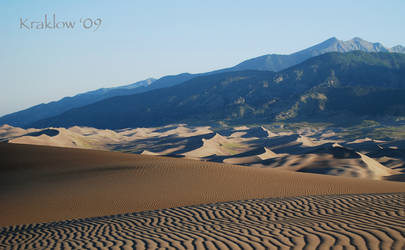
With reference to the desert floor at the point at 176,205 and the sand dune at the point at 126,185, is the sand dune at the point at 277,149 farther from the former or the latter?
the desert floor at the point at 176,205

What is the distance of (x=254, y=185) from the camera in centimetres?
1950

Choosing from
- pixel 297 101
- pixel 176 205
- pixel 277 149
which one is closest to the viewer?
pixel 176 205

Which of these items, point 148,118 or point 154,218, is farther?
point 148,118

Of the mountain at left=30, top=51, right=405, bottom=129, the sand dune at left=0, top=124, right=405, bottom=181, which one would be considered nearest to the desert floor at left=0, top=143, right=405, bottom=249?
the sand dune at left=0, top=124, right=405, bottom=181

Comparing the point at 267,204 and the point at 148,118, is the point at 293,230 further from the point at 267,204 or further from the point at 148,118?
the point at 148,118

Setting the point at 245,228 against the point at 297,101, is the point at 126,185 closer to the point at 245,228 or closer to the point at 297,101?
the point at 245,228

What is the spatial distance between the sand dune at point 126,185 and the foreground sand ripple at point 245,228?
3076 millimetres

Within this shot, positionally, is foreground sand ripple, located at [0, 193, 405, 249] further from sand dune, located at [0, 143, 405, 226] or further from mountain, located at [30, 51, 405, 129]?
mountain, located at [30, 51, 405, 129]

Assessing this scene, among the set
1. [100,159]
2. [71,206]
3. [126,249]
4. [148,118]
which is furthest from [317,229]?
[148,118]

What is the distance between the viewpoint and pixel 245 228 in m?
9.50

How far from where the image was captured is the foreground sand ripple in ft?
25.9

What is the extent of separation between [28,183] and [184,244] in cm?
1542

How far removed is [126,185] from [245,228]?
1125cm

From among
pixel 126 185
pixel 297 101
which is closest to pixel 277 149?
pixel 126 185
